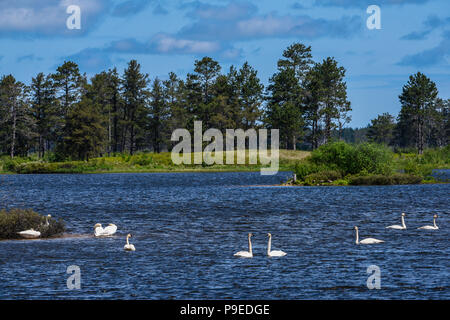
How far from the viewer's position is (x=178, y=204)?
5619cm

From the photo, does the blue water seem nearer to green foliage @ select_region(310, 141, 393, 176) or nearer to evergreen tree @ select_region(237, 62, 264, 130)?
green foliage @ select_region(310, 141, 393, 176)

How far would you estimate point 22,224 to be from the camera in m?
32.6

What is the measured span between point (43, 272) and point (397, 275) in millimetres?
13228

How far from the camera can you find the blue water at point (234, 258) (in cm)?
2097

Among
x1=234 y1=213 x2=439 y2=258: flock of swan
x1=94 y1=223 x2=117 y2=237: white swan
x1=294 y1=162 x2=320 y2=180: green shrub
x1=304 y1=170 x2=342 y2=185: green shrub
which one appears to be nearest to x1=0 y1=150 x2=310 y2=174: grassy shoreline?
x1=294 y1=162 x2=320 y2=180: green shrub

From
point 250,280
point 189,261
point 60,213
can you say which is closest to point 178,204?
point 60,213

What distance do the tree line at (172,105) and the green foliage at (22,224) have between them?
10082 centimetres

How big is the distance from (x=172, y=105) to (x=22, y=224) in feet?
431

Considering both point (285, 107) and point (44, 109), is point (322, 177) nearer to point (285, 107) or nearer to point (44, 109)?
point (285, 107)

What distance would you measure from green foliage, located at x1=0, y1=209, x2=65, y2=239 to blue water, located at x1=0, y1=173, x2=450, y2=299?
1.23 meters

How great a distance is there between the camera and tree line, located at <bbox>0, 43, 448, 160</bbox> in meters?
141

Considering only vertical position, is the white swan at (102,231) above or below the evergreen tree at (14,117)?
below

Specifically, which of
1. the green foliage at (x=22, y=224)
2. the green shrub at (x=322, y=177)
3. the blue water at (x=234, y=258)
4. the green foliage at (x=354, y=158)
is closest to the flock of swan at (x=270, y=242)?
the blue water at (x=234, y=258)

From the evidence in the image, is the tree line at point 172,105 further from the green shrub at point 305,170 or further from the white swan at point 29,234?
the white swan at point 29,234
